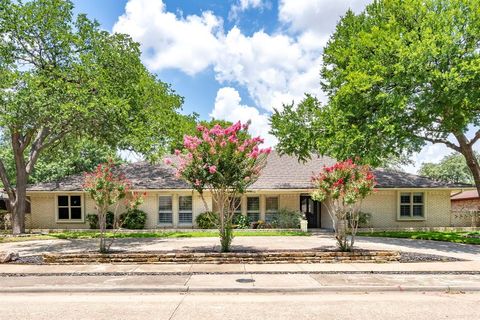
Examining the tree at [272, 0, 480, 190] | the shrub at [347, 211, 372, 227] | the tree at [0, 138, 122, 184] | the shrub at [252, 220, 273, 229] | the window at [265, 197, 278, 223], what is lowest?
the shrub at [252, 220, 273, 229]

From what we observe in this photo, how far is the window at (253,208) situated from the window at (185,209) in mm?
3981

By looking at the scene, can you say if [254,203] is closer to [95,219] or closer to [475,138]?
[95,219]

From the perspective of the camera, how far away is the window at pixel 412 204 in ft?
86.1

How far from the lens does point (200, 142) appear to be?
13.3 meters

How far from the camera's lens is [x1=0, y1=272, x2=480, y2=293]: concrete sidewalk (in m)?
9.20

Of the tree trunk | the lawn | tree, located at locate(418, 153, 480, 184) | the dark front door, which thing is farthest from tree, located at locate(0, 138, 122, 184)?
tree, located at locate(418, 153, 480, 184)

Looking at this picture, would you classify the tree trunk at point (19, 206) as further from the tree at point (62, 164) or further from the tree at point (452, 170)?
the tree at point (452, 170)

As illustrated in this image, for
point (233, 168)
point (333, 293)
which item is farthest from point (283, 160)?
point (333, 293)

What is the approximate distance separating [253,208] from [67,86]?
1409cm

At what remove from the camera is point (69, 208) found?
1016 inches

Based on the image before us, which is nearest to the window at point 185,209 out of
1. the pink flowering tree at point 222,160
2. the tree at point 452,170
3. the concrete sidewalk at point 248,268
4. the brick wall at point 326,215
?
the brick wall at point 326,215

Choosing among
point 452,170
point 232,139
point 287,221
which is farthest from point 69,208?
point 452,170

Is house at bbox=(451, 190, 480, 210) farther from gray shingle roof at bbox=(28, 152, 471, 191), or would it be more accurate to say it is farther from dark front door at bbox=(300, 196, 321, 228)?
dark front door at bbox=(300, 196, 321, 228)

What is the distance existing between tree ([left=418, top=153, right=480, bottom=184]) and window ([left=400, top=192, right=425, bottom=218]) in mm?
48314
